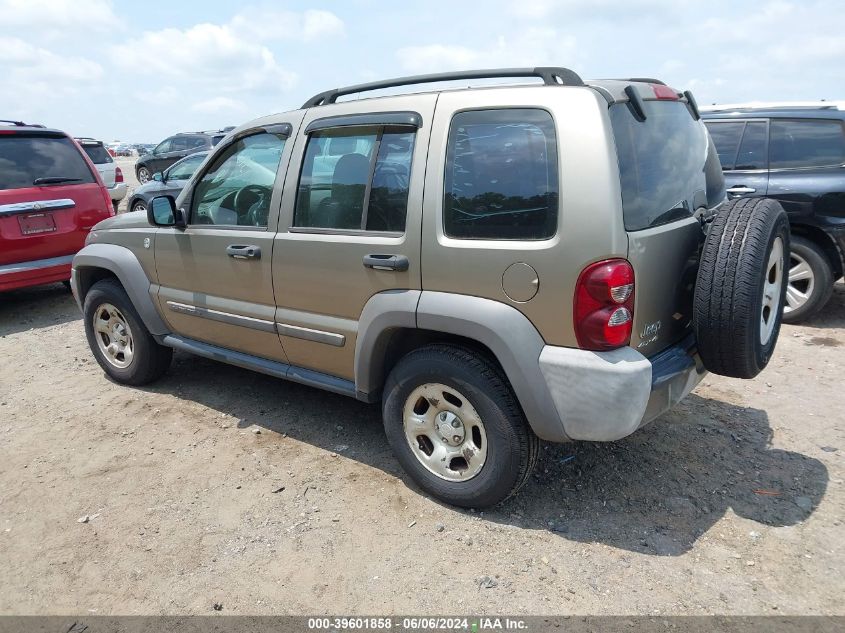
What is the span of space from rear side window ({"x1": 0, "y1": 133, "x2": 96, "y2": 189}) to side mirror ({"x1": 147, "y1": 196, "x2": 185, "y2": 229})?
3322 mm

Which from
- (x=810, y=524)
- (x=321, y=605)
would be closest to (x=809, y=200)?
(x=810, y=524)

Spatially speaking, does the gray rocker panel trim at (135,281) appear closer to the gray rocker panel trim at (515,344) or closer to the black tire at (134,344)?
the black tire at (134,344)

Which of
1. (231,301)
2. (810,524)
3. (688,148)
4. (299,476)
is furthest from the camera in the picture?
(231,301)

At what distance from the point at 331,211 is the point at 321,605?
6.20 ft

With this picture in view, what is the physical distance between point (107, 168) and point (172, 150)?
7883 millimetres

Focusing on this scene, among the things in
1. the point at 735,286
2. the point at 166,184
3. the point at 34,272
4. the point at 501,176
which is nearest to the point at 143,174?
the point at 166,184

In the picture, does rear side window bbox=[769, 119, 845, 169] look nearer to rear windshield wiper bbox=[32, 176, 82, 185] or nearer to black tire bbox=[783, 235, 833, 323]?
black tire bbox=[783, 235, 833, 323]

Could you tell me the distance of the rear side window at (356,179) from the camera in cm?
297

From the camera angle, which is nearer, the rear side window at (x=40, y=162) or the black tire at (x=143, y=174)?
the rear side window at (x=40, y=162)

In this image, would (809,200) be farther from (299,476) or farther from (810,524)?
(299,476)

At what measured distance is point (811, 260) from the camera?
5.42m

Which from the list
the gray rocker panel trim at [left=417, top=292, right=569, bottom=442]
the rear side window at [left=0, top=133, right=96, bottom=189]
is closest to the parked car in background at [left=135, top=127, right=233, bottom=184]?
the rear side window at [left=0, top=133, right=96, bottom=189]

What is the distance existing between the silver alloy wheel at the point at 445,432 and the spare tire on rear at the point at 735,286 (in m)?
1.09

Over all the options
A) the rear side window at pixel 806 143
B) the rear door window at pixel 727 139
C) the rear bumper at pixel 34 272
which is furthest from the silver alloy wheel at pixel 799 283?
the rear bumper at pixel 34 272
